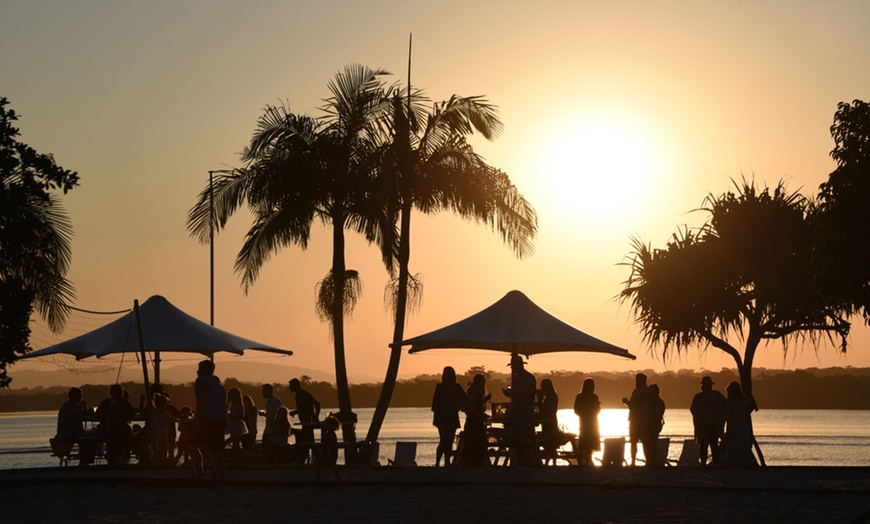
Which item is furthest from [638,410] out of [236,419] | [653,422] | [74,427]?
[74,427]

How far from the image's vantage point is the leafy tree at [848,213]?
1022 inches

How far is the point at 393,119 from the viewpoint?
104ft

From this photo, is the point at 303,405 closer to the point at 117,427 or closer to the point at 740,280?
the point at 117,427

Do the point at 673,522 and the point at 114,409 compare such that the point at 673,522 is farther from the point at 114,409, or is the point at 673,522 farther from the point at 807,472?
the point at 114,409

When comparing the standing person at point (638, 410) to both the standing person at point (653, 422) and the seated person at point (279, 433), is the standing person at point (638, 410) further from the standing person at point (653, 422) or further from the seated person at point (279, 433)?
the seated person at point (279, 433)

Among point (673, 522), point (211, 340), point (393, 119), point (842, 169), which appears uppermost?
point (393, 119)

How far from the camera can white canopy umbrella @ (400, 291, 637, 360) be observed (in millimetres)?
22516

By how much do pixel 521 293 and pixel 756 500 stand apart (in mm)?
8595

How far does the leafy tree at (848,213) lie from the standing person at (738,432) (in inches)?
230

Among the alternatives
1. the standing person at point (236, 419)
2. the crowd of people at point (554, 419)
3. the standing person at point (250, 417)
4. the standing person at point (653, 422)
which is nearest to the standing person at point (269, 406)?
the standing person at point (250, 417)

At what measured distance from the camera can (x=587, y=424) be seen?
2242 cm

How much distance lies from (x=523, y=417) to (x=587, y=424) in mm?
1340

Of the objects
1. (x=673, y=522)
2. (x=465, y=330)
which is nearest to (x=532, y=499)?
(x=673, y=522)

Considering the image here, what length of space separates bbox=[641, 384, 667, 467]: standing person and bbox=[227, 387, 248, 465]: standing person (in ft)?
23.7
